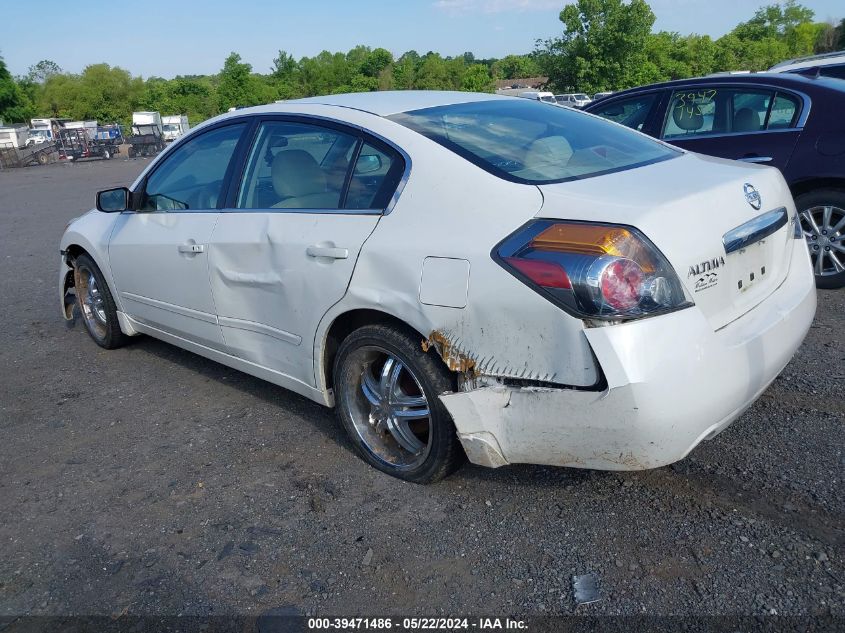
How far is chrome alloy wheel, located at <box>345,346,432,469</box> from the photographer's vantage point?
3.14 m

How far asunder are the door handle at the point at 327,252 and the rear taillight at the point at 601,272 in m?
0.89

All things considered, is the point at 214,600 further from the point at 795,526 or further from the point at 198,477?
the point at 795,526

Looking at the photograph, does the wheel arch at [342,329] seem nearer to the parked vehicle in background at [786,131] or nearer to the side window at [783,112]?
the parked vehicle in background at [786,131]

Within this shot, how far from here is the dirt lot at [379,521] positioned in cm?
249

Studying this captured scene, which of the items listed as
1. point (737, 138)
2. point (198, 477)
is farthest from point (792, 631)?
point (737, 138)

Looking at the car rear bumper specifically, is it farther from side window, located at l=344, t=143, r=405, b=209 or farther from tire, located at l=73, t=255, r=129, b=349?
tire, located at l=73, t=255, r=129, b=349

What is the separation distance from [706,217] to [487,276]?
855mm

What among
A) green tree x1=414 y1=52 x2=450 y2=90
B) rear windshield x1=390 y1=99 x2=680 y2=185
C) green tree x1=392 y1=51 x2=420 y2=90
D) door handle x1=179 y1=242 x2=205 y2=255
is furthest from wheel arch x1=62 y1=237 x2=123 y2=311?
green tree x1=414 y1=52 x2=450 y2=90

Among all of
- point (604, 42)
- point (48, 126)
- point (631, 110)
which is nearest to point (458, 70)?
point (604, 42)

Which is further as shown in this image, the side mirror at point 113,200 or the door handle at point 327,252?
the side mirror at point 113,200

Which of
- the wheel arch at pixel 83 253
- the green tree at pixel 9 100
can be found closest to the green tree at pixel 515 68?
the green tree at pixel 9 100

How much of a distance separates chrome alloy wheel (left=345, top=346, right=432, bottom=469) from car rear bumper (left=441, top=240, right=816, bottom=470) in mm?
390

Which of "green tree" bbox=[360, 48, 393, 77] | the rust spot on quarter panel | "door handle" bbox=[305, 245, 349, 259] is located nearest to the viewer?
the rust spot on quarter panel

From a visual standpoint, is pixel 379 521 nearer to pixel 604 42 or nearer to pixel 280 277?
pixel 280 277
